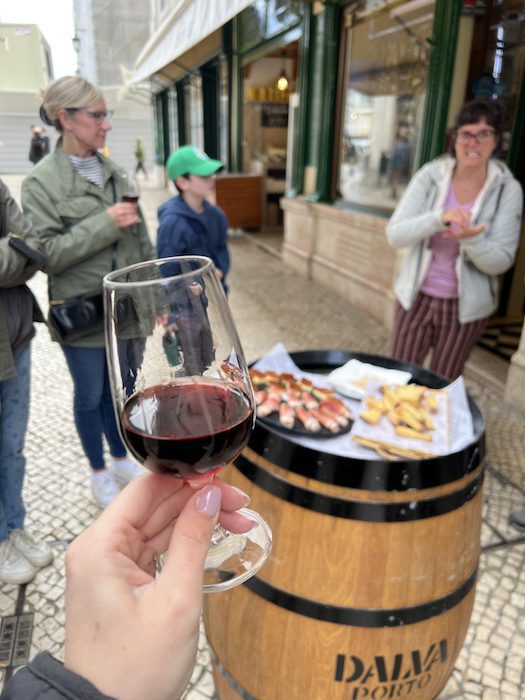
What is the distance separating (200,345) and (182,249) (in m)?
2.12

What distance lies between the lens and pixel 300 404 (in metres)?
1.49

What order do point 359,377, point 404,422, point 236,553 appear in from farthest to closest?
point 359,377 < point 404,422 < point 236,553

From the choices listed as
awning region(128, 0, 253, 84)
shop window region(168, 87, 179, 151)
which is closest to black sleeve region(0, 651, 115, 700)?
awning region(128, 0, 253, 84)

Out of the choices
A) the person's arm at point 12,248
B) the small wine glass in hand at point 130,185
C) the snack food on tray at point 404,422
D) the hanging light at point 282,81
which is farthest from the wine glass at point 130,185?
the hanging light at point 282,81

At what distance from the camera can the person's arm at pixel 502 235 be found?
2.51 meters

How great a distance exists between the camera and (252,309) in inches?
232

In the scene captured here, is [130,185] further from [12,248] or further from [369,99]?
[369,99]

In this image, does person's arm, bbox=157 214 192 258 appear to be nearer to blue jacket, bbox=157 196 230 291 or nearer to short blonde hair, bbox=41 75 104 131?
blue jacket, bbox=157 196 230 291

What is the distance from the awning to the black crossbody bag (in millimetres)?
2589

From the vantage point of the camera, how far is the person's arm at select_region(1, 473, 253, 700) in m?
0.62

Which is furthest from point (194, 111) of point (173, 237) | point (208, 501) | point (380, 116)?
point (208, 501)

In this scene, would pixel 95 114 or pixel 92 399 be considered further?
pixel 92 399

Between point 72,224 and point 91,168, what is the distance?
0.95 feet

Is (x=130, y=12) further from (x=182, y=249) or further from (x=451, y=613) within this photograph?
(x=451, y=613)
